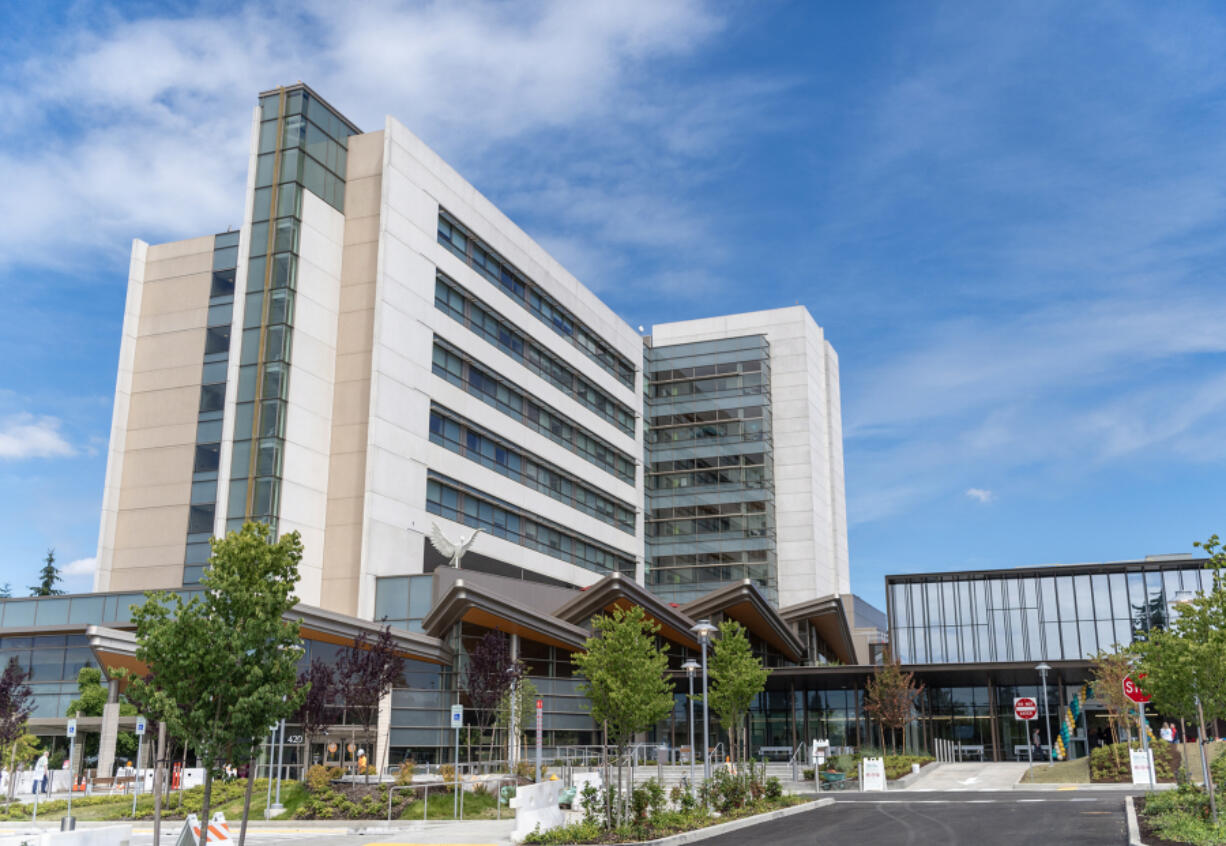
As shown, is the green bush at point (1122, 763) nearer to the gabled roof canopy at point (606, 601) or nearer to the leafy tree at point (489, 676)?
the gabled roof canopy at point (606, 601)

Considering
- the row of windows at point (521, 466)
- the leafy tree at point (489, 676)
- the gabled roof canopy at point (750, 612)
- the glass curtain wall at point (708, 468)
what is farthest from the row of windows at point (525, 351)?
the leafy tree at point (489, 676)

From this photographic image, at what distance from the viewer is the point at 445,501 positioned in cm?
5309

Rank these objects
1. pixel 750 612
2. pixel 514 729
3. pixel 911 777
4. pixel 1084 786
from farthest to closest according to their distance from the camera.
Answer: pixel 750 612 < pixel 911 777 < pixel 1084 786 < pixel 514 729

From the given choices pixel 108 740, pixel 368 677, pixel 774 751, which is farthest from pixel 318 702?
pixel 774 751

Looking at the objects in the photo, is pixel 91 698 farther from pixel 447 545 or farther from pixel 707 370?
pixel 707 370

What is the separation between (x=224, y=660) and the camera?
17406 mm

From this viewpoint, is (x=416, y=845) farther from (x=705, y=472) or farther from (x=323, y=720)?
(x=705, y=472)

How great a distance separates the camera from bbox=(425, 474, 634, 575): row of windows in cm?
5291

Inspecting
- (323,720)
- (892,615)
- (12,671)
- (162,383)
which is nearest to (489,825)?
(323,720)

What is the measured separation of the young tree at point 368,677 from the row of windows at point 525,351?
68.6 ft

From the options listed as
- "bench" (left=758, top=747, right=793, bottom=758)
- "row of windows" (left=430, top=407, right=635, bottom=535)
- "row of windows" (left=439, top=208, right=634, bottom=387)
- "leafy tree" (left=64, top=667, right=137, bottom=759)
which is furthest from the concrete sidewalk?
"row of windows" (left=439, top=208, right=634, bottom=387)

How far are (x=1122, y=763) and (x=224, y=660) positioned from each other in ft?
120

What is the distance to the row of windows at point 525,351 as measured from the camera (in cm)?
5541

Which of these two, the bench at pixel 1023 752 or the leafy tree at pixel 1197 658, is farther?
the bench at pixel 1023 752
